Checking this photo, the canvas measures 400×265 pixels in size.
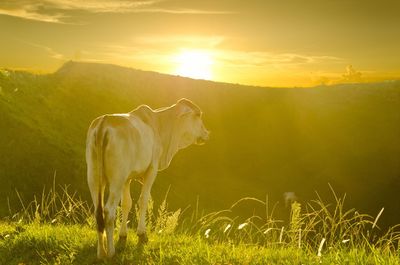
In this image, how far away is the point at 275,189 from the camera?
7138 centimetres

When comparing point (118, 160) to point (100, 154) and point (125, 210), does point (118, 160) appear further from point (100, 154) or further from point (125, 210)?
point (125, 210)

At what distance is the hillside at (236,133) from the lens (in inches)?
2042

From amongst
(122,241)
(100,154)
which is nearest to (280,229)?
(122,241)

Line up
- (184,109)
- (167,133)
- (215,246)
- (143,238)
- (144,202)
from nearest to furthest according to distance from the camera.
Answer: (215,246) < (143,238) < (144,202) < (167,133) < (184,109)

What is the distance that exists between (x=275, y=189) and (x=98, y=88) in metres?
29.6

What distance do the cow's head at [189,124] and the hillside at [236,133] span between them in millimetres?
34118

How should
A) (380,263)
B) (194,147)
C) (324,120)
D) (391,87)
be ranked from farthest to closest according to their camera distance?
(391,87) → (324,120) → (194,147) → (380,263)

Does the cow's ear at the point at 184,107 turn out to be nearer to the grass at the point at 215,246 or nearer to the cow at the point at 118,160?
the cow at the point at 118,160

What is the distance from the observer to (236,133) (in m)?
82.9

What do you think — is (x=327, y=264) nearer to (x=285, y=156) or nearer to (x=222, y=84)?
(x=285, y=156)

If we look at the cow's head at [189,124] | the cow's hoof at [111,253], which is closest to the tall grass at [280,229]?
the cow's hoof at [111,253]

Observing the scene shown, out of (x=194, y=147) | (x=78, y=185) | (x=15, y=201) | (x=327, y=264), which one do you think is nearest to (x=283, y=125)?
(x=194, y=147)

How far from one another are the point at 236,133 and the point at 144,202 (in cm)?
7398

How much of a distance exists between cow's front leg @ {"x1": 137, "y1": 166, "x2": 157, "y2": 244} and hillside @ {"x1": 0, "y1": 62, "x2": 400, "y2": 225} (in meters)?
35.5
